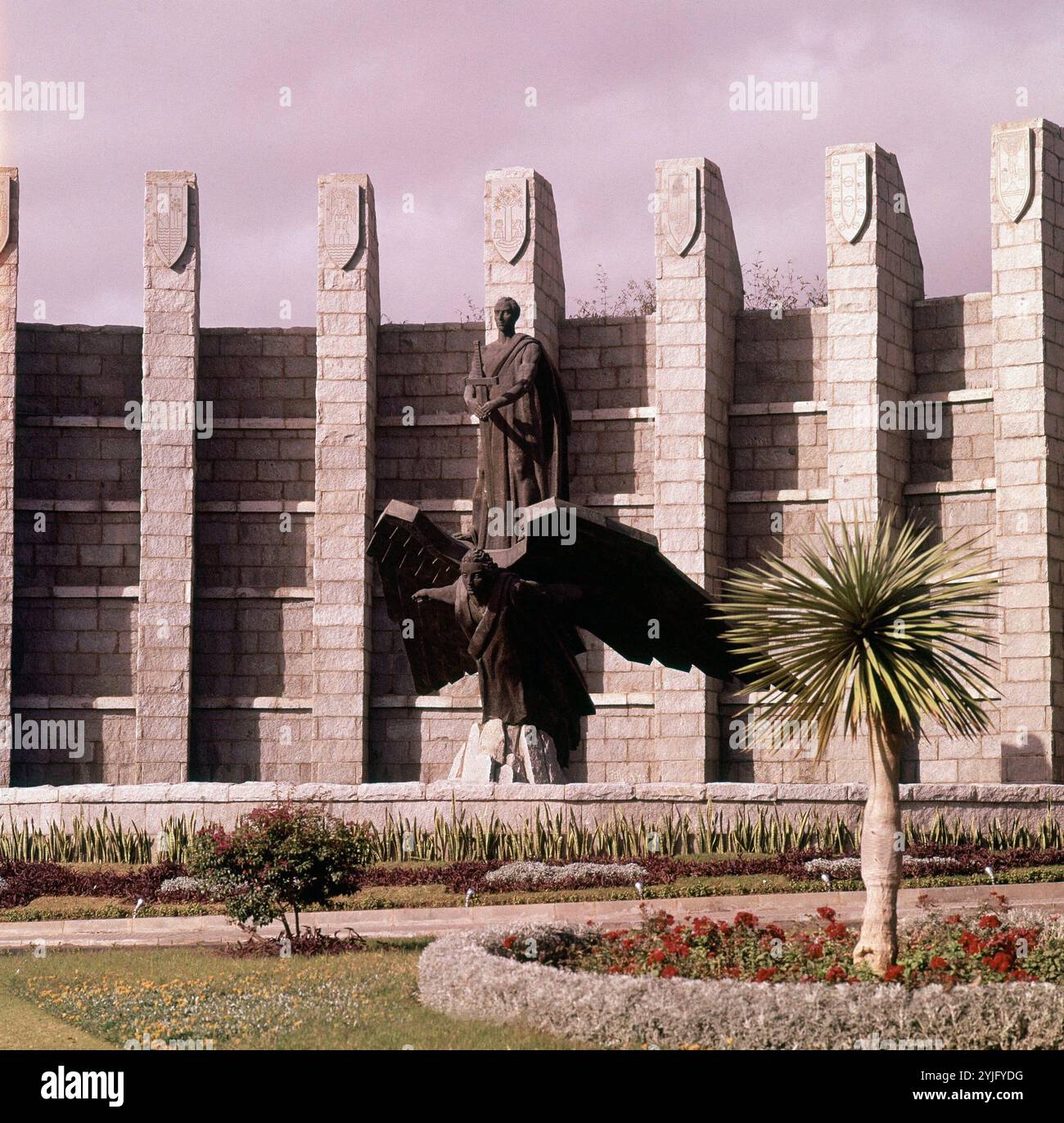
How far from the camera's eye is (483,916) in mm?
17859

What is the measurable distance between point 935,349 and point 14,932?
21.4m

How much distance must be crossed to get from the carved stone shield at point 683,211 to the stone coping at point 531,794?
45.6 feet

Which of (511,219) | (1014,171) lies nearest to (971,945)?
(1014,171)

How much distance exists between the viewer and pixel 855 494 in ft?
104

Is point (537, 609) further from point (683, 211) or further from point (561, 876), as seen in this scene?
point (683, 211)

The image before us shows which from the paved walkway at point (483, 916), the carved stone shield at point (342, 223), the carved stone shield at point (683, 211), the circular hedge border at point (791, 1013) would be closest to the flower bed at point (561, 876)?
the paved walkway at point (483, 916)

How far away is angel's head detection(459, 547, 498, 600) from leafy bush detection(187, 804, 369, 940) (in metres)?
4.87

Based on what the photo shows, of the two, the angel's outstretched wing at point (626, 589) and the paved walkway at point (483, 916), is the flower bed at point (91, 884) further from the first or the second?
the angel's outstretched wing at point (626, 589)

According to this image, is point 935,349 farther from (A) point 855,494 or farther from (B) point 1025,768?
(B) point 1025,768

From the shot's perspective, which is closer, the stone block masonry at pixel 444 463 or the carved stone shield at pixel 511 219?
the stone block masonry at pixel 444 463

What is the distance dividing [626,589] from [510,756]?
2.53 m

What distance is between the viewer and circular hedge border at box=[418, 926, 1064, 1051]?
10.9 metres

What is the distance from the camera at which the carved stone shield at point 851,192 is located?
105 ft
